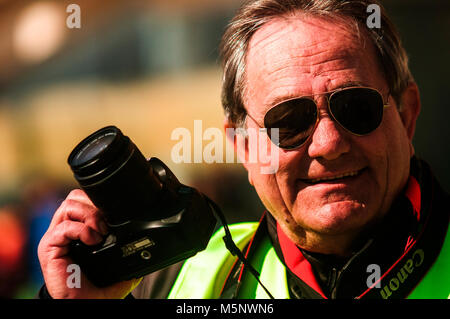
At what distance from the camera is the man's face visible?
1.72 meters

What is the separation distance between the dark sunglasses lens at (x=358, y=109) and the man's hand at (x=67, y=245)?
82 centimetres

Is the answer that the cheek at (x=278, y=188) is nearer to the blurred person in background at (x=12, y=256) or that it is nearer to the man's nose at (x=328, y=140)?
the man's nose at (x=328, y=140)

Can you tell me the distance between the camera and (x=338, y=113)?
67.5 inches

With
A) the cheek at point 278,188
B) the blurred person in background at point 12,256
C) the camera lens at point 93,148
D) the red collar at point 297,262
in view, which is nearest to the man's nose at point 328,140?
the cheek at point 278,188

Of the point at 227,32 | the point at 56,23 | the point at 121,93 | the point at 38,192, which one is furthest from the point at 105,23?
the point at 227,32

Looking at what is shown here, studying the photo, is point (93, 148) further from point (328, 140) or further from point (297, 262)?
point (297, 262)

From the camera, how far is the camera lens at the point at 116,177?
4.83ft

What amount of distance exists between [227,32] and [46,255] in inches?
42.9

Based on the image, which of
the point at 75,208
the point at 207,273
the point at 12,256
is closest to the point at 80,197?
the point at 75,208

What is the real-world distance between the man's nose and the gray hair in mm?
286

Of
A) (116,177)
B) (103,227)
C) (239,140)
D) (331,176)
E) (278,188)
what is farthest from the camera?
(239,140)

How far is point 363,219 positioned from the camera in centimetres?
172

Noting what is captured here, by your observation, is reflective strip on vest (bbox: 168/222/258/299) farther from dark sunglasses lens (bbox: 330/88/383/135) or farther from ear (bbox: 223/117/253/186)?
dark sunglasses lens (bbox: 330/88/383/135)

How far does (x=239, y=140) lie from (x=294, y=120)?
Result: 0.37 metres
